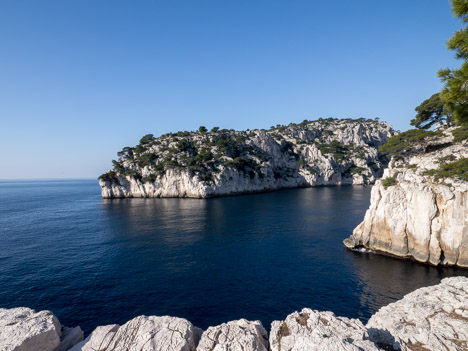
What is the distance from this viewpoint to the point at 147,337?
1111 centimetres

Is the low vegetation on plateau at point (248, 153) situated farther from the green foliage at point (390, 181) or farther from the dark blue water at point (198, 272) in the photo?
the green foliage at point (390, 181)

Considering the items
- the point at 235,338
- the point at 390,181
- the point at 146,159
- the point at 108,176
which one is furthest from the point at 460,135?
the point at 108,176

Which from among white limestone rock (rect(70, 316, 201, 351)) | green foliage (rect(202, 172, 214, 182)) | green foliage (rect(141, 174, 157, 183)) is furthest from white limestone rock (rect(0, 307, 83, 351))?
green foliage (rect(141, 174, 157, 183))

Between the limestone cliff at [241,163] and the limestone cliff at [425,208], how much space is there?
7166 centimetres

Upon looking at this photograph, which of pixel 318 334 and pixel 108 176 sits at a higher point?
pixel 108 176

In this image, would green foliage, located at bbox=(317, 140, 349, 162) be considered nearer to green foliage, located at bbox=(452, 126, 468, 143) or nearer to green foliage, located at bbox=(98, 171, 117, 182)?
green foliage, located at bbox=(452, 126, 468, 143)

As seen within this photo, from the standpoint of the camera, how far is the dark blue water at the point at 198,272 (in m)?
22.8

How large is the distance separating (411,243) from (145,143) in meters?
127

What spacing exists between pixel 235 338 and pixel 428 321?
1036cm

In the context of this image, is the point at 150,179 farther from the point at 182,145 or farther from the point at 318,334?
the point at 318,334

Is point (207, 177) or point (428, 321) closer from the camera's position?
point (428, 321)

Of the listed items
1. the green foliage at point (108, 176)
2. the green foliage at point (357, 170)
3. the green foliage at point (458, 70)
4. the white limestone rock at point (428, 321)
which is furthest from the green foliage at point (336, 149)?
the green foliage at point (458, 70)

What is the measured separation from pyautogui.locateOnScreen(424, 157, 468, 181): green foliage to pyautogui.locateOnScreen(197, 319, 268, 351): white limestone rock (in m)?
32.7

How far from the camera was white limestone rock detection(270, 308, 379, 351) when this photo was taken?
883cm
